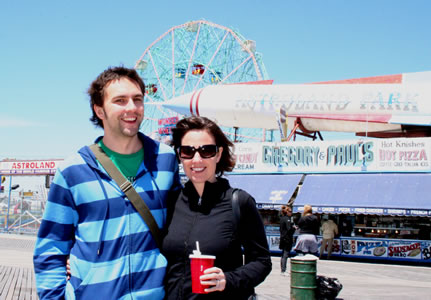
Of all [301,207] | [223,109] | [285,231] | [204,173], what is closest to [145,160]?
[204,173]

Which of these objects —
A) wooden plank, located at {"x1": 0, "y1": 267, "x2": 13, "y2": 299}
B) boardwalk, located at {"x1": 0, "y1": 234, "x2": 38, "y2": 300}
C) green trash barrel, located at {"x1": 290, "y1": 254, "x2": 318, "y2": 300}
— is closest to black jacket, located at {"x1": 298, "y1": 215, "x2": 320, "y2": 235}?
green trash barrel, located at {"x1": 290, "y1": 254, "x2": 318, "y2": 300}

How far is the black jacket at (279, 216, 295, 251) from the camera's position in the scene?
12.1 meters

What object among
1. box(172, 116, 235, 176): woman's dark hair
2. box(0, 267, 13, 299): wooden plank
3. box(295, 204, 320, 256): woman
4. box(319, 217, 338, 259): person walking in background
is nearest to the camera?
box(172, 116, 235, 176): woman's dark hair

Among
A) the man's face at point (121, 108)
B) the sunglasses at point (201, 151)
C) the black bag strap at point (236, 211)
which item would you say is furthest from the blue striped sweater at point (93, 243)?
the black bag strap at point (236, 211)

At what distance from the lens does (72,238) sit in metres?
2.67

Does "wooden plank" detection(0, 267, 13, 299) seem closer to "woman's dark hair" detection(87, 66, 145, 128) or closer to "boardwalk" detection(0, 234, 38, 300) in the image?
"boardwalk" detection(0, 234, 38, 300)

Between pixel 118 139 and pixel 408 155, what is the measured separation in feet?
49.9

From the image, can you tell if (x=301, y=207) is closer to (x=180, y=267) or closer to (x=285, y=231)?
(x=285, y=231)

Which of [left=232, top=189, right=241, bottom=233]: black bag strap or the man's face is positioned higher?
the man's face

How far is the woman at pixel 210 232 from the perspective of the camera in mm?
2557

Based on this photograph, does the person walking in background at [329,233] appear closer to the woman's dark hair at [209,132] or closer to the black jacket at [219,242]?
the woman's dark hair at [209,132]

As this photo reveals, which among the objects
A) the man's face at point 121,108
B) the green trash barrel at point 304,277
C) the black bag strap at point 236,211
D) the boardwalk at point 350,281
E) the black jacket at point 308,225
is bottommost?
the boardwalk at point 350,281

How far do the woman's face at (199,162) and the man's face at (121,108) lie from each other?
32 cm

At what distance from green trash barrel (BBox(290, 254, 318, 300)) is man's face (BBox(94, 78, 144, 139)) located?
5.10m
